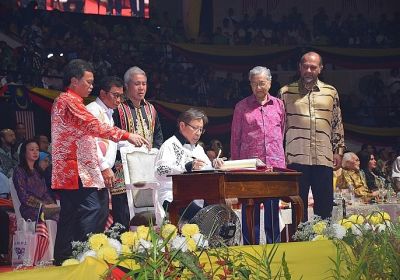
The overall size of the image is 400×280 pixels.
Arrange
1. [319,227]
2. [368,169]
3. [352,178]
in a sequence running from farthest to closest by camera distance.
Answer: [368,169], [352,178], [319,227]

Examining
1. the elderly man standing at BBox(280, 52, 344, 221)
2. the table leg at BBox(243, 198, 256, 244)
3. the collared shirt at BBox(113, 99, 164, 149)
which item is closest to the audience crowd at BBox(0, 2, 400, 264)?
the elderly man standing at BBox(280, 52, 344, 221)

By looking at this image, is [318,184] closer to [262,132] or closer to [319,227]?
[262,132]

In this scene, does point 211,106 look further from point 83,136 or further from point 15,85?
point 83,136

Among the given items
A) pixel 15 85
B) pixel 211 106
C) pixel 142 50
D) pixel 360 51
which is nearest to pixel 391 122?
pixel 360 51

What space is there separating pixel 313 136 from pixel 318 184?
39 cm

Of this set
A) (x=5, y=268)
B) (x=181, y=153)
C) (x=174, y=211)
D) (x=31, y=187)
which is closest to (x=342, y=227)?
(x=174, y=211)

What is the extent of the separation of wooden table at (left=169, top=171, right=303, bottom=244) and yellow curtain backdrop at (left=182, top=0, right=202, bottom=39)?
44.9 ft

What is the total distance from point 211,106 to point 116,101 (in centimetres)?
1058

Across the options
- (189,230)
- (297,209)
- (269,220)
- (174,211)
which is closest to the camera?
(189,230)

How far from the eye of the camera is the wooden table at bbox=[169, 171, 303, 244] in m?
6.16

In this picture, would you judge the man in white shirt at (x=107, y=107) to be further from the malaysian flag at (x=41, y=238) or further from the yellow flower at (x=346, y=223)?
the yellow flower at (x=346, y=223)

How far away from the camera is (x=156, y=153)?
24.0 ft

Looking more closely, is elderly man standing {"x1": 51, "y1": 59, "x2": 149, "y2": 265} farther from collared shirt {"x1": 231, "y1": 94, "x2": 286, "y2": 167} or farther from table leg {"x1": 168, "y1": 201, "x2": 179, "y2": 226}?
collared shirt {"x1": 231, "y1": 94, "x2": 286, "y2": 167}

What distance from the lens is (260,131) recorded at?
7180 millimetres
